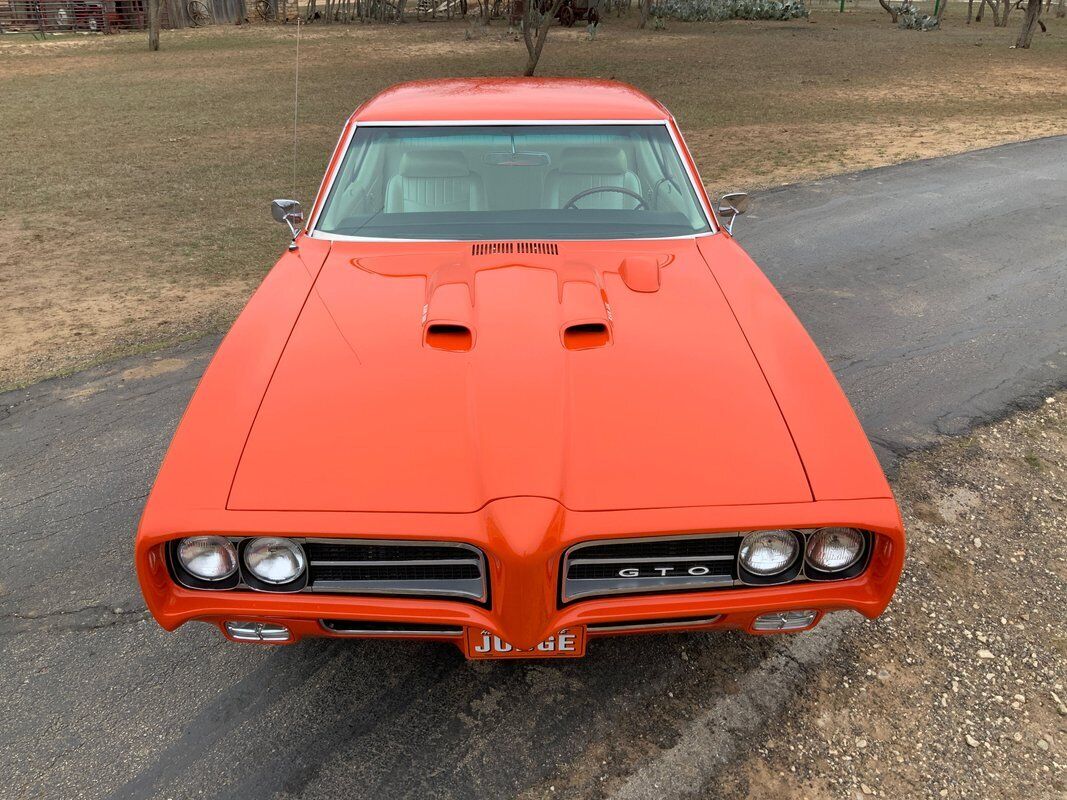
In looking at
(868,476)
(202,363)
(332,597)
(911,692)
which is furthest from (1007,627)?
(202,363)

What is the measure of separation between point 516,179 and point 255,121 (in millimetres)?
10224

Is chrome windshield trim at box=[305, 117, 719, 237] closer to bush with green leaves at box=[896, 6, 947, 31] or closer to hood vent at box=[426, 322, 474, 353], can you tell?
hood vent at box=[426, 322, 474, 353]

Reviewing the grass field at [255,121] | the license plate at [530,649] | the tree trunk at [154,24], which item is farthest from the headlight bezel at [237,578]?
the tree trunk at [154,24]

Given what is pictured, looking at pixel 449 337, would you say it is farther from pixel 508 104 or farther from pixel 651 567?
pixel 508 104

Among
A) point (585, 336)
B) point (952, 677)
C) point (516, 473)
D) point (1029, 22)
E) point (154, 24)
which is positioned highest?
point (154, 24)

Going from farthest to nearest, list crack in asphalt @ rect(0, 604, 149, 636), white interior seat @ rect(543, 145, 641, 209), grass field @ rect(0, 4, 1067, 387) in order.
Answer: grass field @ rect(0, 4, 1067, 387) < white interior seat @ rect(543, 145, 641, 209) < crack in asphalt @ rect(0, 604, 149, 636)

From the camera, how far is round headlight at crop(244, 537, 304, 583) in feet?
6.59

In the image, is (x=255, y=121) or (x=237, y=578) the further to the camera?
(x=255, y=121)

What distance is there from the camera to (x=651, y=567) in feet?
6.75

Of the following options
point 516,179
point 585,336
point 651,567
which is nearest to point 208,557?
point 651,567

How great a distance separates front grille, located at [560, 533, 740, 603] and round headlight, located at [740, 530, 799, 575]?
0.03 meters

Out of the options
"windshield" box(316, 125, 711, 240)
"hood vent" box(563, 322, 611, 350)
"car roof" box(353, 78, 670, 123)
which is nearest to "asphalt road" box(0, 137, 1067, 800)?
"hood vent" box(563, 322, 611, 350)

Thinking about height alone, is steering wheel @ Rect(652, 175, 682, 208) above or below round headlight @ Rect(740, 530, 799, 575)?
above

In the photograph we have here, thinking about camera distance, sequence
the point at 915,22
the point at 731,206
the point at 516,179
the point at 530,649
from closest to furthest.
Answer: the point at 530,649 → the point at 516,179 → the point at 731,206 → the point at 915,22
